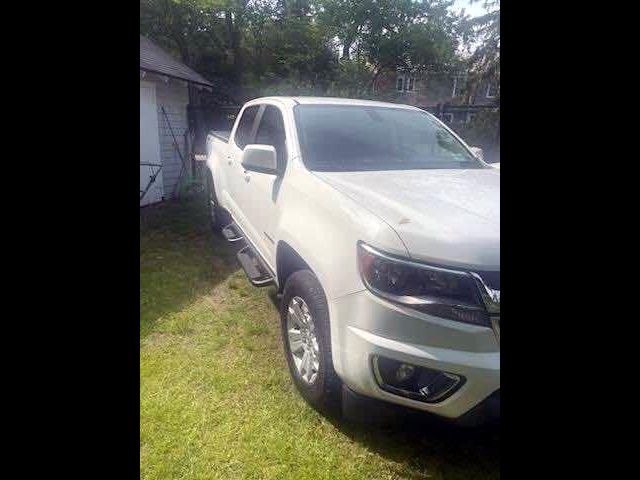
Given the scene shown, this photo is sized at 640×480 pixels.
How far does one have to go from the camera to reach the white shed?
18.6 ft

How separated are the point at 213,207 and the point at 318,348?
10.6 feet

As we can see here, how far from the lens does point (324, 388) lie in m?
2.05

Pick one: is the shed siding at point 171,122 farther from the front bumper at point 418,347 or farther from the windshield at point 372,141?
the front bumper at point 418,347

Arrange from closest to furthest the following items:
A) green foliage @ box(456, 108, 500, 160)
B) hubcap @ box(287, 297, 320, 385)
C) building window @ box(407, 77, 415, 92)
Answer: hubcap @ box(287, 297, 320, 385)
green foliage @ box(456, 108, 500, 160)
building window @ box(407, 77, 415, 92)

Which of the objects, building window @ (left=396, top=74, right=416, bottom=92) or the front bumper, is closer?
the front bumper

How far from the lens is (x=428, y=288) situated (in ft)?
5.24

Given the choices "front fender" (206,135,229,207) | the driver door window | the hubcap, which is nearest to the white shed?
"front fender" (206,135,229,207)

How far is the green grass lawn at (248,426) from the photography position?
1888mm

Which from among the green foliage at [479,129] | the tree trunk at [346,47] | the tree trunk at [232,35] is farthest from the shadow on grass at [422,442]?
the tree trunk at [346,47]

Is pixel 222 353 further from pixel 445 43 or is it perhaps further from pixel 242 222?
pixel 445 43

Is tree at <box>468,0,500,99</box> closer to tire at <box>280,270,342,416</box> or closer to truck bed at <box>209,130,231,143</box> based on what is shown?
tire at <box>280,270,342,416</box>
